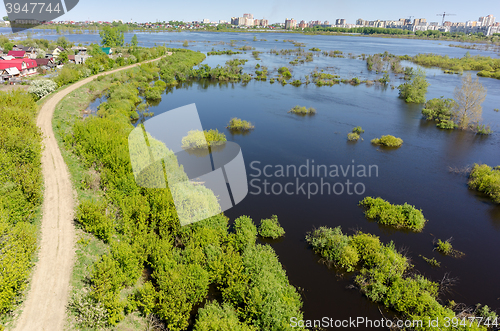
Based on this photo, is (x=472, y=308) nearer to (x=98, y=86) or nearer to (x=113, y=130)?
(x=113, y=130)

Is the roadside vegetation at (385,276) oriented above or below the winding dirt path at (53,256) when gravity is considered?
below

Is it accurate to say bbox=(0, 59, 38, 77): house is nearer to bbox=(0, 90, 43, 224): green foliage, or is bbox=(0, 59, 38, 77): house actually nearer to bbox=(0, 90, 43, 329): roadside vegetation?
bbox=(0, 90, 43, 329): roadside vegetation

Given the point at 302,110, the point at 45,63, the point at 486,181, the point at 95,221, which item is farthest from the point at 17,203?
the point at 45,63

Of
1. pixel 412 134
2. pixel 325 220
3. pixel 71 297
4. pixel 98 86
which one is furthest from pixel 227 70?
pixel 71 297

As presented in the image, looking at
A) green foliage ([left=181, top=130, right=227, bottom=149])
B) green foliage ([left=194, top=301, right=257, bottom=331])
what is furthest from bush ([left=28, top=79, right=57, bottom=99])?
green foliage ([left=194, top=301, right=257, bottom=331])

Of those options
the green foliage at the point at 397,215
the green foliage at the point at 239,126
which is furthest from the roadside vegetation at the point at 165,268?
the green foliage at the point at 239,126

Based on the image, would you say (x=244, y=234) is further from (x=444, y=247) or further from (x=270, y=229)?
(x=444, y=247)

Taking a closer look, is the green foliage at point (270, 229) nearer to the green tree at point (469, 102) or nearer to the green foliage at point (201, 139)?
the green foliage at point (201, 139)
